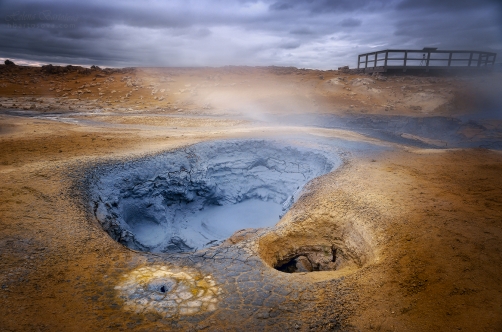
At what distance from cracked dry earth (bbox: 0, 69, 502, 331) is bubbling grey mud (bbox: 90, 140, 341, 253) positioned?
281 mm

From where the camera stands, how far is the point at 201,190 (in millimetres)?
8312

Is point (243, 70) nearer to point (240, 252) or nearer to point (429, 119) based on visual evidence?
point (429, 119)

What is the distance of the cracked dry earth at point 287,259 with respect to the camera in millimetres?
2902

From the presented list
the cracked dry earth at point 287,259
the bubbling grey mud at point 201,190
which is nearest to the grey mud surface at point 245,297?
the cracked dry earth at point 287,259

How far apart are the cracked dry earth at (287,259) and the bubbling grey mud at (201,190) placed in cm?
28

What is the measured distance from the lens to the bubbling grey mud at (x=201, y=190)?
21.1 feet

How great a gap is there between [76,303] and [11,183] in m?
3.47

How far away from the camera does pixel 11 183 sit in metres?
5.17

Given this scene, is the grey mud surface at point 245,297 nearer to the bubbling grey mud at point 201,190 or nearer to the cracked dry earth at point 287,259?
the cracked dry earth at point 287,259

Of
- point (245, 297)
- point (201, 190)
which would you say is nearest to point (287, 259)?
point (245, 297)

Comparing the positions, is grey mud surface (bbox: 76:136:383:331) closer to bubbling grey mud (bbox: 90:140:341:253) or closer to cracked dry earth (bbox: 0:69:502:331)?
cracked dry earth (bbox: 0:69:502:331)

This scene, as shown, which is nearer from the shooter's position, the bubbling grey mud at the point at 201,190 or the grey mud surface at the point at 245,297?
the grey mud surface at the point at 245,297

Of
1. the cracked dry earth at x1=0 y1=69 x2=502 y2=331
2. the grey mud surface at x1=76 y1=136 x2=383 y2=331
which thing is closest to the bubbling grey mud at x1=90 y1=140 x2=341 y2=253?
the cracked dry earth at x1=0 y1=69 x2=502 y2=331

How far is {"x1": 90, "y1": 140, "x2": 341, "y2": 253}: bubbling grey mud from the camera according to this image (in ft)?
21.1
